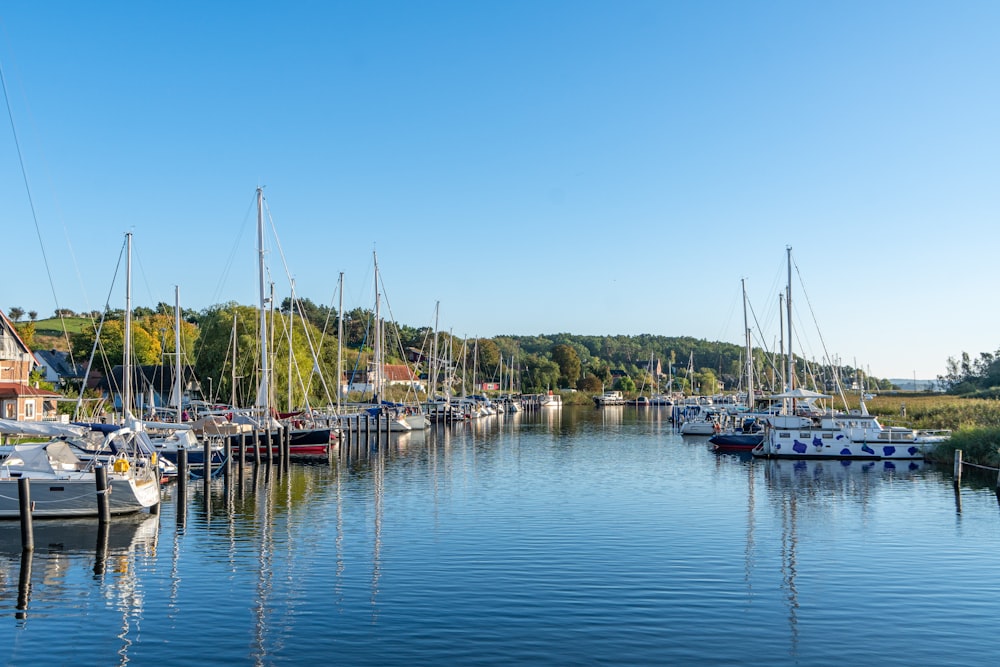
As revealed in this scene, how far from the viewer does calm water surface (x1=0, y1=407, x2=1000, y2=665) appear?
1681 centimetres

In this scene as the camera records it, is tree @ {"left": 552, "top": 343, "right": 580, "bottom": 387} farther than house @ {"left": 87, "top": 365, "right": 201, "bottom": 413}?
Yes

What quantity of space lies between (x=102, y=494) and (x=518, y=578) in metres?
15.1

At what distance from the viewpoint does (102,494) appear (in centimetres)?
2844

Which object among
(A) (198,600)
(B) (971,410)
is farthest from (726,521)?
(B) (971,410)

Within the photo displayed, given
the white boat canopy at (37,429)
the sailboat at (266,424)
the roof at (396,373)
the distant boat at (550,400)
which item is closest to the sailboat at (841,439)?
the sailboat at (266,424)

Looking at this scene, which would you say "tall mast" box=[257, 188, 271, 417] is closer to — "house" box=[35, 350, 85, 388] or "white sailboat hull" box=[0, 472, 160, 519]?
"white sailboat hull" box=[0, 472, 160, 519]

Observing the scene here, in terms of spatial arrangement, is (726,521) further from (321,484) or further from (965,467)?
(965,467)

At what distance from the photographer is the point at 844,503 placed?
36531mm

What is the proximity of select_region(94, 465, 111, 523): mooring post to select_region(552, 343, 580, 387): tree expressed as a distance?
164m

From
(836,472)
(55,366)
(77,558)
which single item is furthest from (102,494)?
(55,366)

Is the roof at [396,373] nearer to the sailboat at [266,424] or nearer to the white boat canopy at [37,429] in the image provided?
the sailboat at [266,424]

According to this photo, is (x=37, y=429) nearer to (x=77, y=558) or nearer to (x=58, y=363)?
(x=77, y=558)

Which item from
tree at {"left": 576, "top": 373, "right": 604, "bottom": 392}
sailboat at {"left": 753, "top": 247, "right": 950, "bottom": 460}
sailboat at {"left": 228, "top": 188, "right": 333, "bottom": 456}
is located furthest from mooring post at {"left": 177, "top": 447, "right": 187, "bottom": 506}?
tree at {"left": 576, "top": 373, "right": 604, "bottom": 392}

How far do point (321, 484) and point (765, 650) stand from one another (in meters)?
29.3
